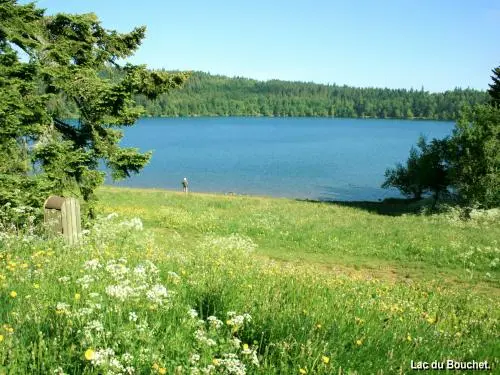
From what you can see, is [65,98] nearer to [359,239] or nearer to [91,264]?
[91,264]

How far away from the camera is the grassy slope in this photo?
18344mm

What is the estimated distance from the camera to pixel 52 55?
14.2 meters

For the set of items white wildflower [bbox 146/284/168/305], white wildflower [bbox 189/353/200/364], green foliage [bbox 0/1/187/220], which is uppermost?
green foliage [bbox 0/1/187/220]

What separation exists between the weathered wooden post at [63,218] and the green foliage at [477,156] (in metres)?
34.9

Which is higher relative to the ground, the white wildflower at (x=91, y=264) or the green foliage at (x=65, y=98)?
the green foliage at (x=65, y=98)

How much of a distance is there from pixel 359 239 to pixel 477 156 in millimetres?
19204

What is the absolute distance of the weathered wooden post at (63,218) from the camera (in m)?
8.05

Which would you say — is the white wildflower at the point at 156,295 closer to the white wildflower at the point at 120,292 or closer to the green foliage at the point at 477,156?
the white wildflower at the point at 120,292

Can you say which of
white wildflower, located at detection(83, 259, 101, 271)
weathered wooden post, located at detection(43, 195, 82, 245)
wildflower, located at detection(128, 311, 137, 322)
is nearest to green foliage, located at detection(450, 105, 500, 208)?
weathered wooden post, located at detection(43, 195, 82, 245)

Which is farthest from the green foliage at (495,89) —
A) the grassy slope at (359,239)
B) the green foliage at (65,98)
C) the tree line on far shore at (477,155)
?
the green foliage at (65,98)

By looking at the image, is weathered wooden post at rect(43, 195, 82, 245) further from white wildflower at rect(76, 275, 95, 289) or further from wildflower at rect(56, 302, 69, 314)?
wildflower at rect(56, 302, 69, 314)

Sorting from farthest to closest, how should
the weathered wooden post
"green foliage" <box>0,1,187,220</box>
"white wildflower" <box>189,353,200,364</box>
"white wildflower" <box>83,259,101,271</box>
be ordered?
"green foliage" <box>0,1,187,220</box> → the weathered wooden post → "white wildflower" <box>83,259,101,271</box> → "white wildflower" <box>189,353,200,364</box>

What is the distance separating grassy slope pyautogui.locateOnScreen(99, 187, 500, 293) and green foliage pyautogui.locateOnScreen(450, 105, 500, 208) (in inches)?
195

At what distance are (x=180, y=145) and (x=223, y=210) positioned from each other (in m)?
101
